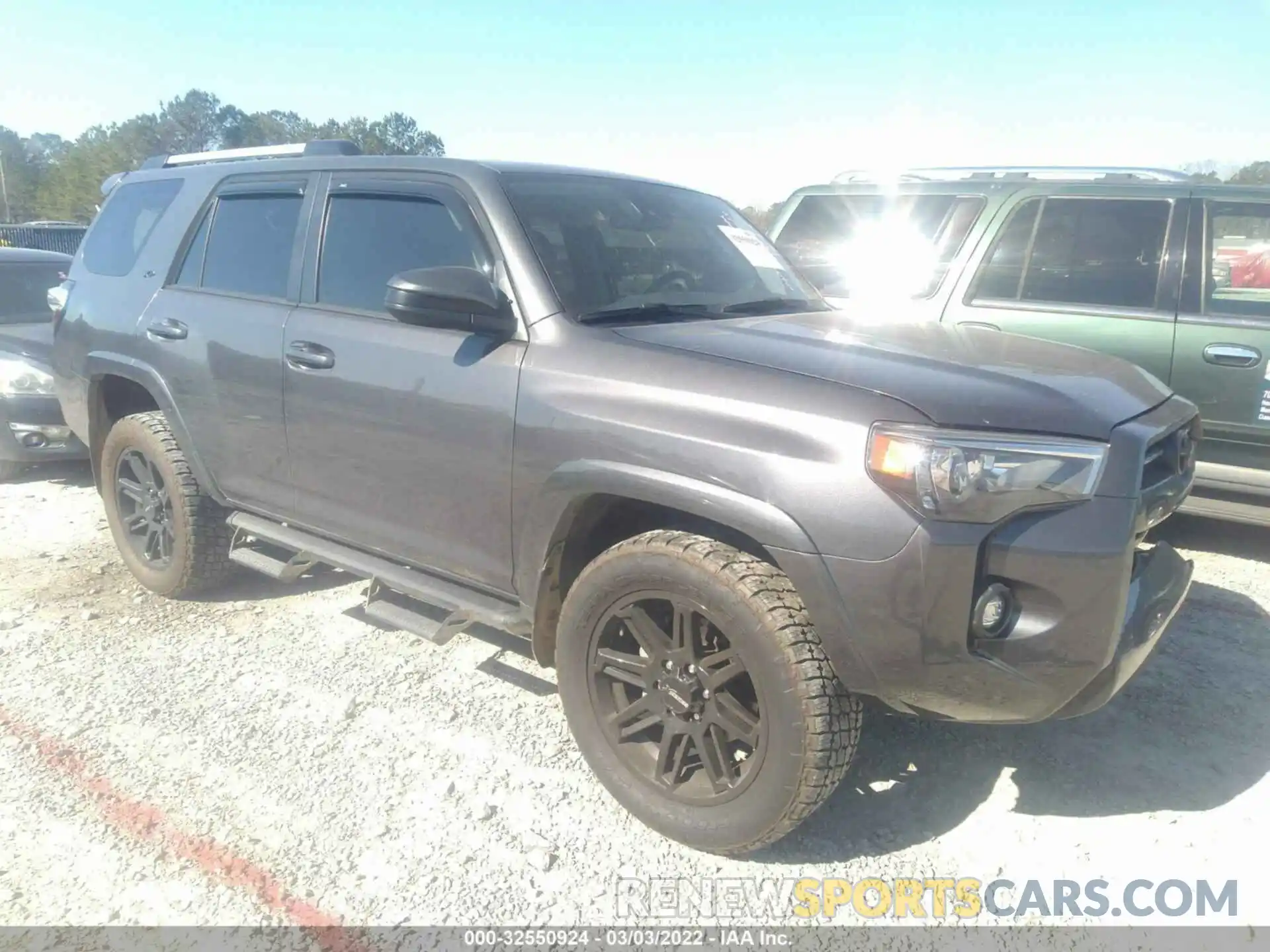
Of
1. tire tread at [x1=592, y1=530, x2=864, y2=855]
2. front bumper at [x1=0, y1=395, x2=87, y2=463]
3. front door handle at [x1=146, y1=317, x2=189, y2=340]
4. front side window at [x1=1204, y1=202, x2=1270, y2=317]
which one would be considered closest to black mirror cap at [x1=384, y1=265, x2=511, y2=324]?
tire tread at [x1=592, y1=530, x2=864, y2=855]

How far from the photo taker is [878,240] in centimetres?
556

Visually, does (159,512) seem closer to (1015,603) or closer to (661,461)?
(661,461)

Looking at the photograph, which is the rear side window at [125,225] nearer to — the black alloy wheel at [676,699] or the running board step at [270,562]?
the running board step at [270,562]

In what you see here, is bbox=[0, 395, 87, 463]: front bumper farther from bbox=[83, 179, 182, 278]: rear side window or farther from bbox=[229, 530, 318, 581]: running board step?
bbox=[229, 530, 318, 581]: running board step

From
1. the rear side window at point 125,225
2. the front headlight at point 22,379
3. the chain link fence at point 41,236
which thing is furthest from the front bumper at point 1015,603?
the chain link fence at point 41,236

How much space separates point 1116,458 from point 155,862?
2729 millimetres

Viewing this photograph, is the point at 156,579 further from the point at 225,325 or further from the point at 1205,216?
the point at 1205,216

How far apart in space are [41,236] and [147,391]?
83.0 feet

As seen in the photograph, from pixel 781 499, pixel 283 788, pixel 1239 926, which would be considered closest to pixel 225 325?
pixel 283 788

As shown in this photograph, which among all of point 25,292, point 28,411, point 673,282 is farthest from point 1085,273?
point 25,292

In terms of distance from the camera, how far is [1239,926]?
2.38 m

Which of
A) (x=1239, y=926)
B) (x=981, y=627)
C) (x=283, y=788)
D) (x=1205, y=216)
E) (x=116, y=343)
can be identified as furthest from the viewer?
(x=1205, y=216)

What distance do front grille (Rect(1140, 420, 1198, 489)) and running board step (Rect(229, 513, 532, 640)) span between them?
182 centimetres

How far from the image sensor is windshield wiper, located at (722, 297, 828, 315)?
10.8 feet
